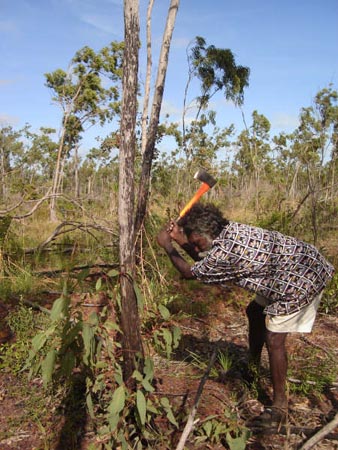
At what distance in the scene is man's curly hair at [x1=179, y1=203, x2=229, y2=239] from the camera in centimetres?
250

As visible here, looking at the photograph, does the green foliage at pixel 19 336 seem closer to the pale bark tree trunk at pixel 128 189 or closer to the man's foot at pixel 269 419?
the pale bark tree trunk at pixel 128 189

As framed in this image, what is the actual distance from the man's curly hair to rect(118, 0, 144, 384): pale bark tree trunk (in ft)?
2.00

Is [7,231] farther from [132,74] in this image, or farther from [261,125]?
[261,125]

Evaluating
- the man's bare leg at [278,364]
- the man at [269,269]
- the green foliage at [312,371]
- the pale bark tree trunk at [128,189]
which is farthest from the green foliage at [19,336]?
the green foliage at [312,371]

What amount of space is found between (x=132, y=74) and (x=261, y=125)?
21.1 meters

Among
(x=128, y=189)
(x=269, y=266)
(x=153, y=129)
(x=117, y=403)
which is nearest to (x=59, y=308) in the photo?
(x=117, y=403)

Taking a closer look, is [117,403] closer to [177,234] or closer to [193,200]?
[177,234]

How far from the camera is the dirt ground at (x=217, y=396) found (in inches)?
90.8

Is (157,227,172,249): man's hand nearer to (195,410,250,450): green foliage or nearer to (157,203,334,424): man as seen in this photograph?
(157,203,334,424): man

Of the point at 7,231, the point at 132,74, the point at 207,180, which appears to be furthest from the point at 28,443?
the point at 7,231

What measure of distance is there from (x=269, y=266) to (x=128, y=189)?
0.99 m

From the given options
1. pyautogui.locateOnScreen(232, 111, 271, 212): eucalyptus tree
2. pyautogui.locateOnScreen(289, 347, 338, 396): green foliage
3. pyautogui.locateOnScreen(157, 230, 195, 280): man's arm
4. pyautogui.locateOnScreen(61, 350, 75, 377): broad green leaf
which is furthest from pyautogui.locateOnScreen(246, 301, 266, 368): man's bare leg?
pyautogui.locateOnScreen(232, 111, 271, 212): eucalyptus tree

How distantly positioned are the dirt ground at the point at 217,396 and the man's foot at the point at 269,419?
0.05 meters

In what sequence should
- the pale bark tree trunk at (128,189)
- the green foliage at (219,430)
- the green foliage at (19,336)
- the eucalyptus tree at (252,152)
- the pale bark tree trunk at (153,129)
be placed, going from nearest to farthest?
the pale bark tree trunk at (128,189), the green foliage at (219,430), the green foliage at (19,336), the pale bark tree trunk at (153,129), the eucalyptus tree at (252,152)
